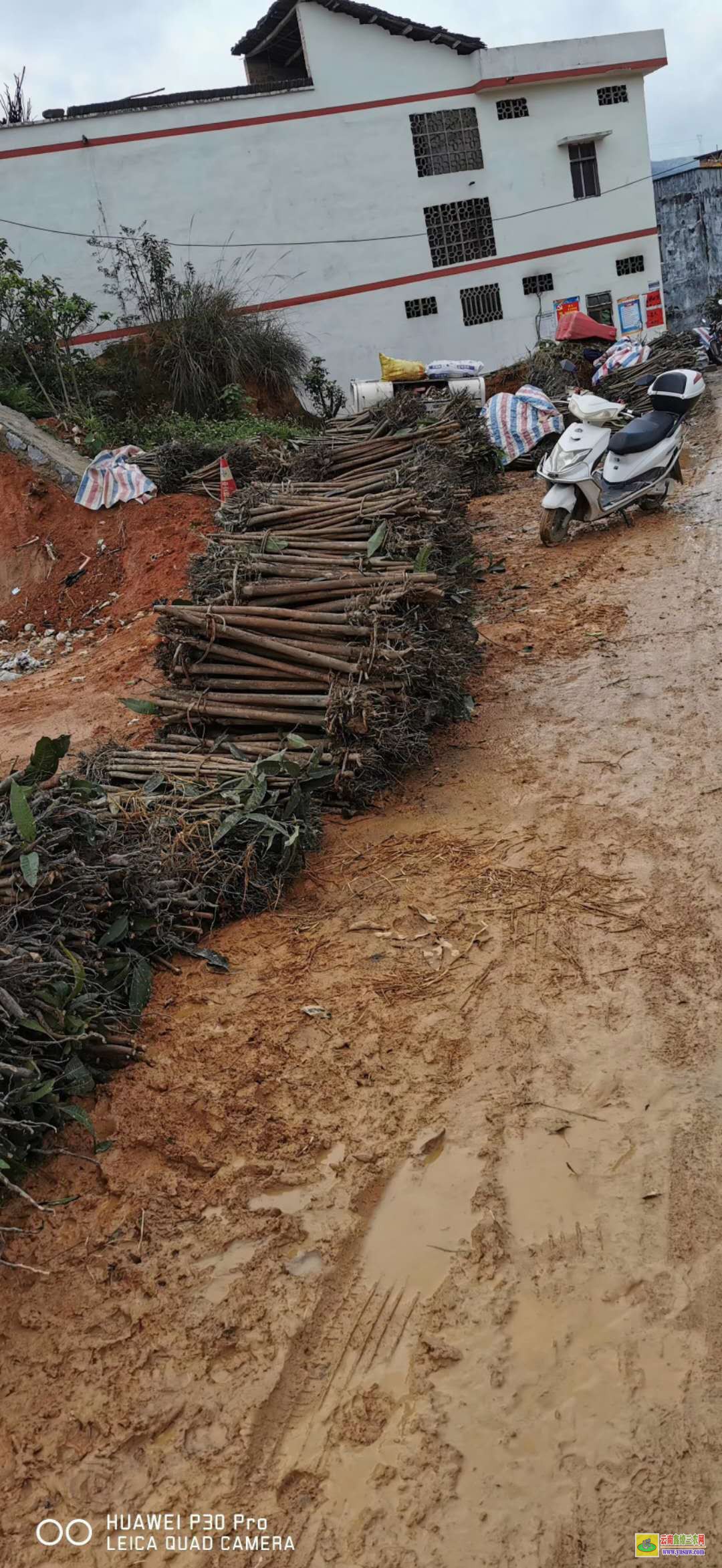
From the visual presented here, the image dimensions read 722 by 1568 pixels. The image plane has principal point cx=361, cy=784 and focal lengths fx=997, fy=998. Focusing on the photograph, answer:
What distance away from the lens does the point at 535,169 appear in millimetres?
23422

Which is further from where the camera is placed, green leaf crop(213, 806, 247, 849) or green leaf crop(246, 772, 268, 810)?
green leaf crop(246, 772, 268, 810)

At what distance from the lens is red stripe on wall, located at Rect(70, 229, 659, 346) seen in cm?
1969

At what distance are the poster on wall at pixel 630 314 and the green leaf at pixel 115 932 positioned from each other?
25254 millimetres

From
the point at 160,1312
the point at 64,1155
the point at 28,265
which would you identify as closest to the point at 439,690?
the point at 64,1155

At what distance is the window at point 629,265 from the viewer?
24.6m

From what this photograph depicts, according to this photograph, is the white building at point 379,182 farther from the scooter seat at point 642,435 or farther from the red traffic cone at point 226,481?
the scooter seat at point 642,435

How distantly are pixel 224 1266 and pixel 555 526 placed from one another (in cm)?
711

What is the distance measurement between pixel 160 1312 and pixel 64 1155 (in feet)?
2.14

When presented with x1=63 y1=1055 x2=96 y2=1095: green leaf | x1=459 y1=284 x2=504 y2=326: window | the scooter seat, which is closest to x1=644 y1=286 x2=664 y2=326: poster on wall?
x1=459 y1=284 x2=504 y2=326: window

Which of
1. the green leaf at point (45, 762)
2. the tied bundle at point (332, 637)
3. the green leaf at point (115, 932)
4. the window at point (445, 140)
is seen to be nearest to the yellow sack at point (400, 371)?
the window at point (445, 140)

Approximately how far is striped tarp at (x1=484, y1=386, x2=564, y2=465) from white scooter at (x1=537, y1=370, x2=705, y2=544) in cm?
336

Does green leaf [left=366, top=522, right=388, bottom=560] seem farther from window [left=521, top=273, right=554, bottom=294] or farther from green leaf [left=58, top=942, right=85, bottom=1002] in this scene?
window [left=521, top=273, right=554, bottom=294]

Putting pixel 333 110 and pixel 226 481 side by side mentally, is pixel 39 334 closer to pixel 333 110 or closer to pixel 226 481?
pixel 226 481

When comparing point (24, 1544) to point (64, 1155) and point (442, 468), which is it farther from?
point (442, 468)
